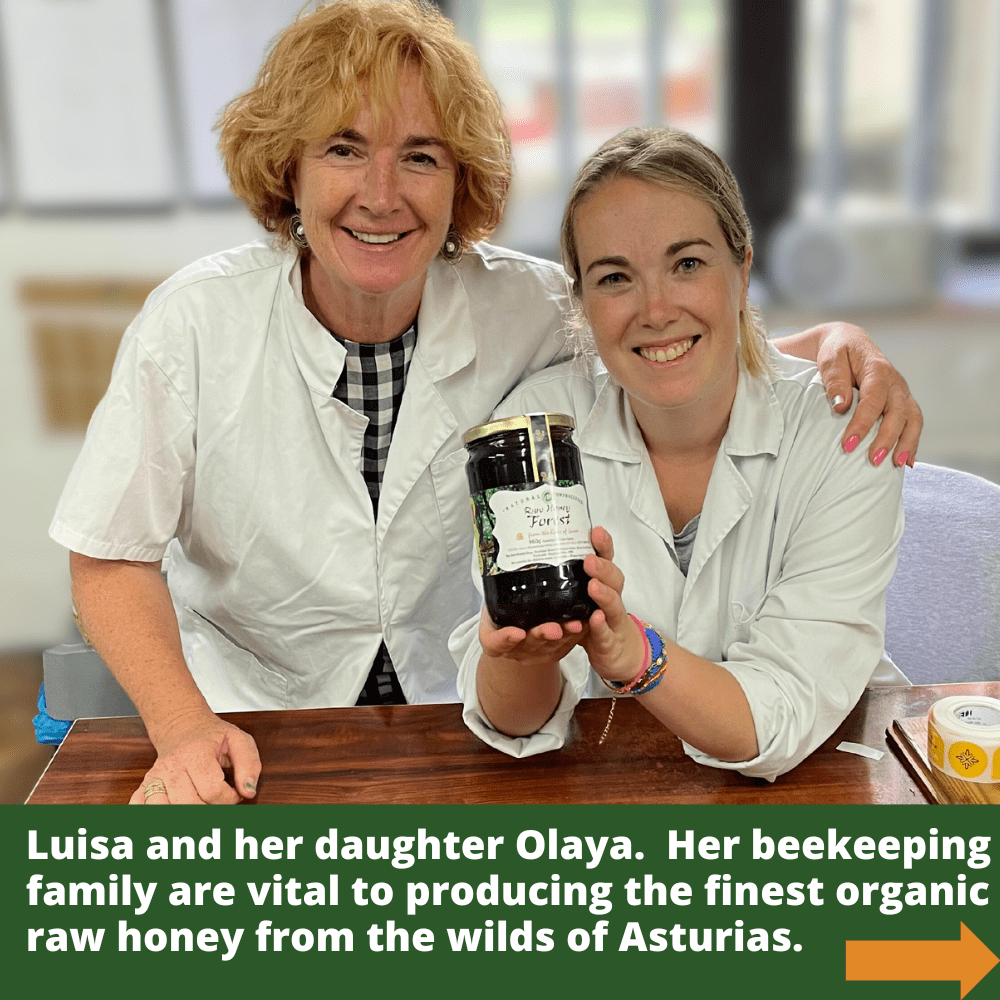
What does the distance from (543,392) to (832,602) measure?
48 cm

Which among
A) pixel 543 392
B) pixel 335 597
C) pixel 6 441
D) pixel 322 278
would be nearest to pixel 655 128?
pixel 543 392

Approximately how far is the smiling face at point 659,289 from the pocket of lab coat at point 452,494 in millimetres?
351

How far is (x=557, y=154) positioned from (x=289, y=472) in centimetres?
213

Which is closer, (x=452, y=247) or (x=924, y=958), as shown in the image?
(x=924, y=958)

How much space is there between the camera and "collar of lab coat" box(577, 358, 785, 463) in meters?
1.49

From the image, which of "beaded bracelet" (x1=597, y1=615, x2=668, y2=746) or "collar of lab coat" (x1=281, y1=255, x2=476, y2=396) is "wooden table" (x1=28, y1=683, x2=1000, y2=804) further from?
"collar of lab coat" (x1=281, y1=255, x2=476, y2=396)

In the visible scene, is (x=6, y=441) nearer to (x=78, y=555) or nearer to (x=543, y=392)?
(x=78, y=555)

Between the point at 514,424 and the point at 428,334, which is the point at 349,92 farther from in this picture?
the point at 514,424

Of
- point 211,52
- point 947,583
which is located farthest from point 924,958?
point 211,52

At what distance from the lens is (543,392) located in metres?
A: 1.61

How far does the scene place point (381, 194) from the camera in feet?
5.04

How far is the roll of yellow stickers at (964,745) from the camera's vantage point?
1227 mm

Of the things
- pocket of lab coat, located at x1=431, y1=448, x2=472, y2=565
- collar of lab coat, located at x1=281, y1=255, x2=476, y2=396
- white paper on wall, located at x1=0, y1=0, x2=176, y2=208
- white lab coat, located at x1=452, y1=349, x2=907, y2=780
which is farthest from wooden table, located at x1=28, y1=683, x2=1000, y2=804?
white paper on wall, located at x1=0, y1=0, x2=176, y2=208

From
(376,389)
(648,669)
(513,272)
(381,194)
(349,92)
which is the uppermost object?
(349,92)
